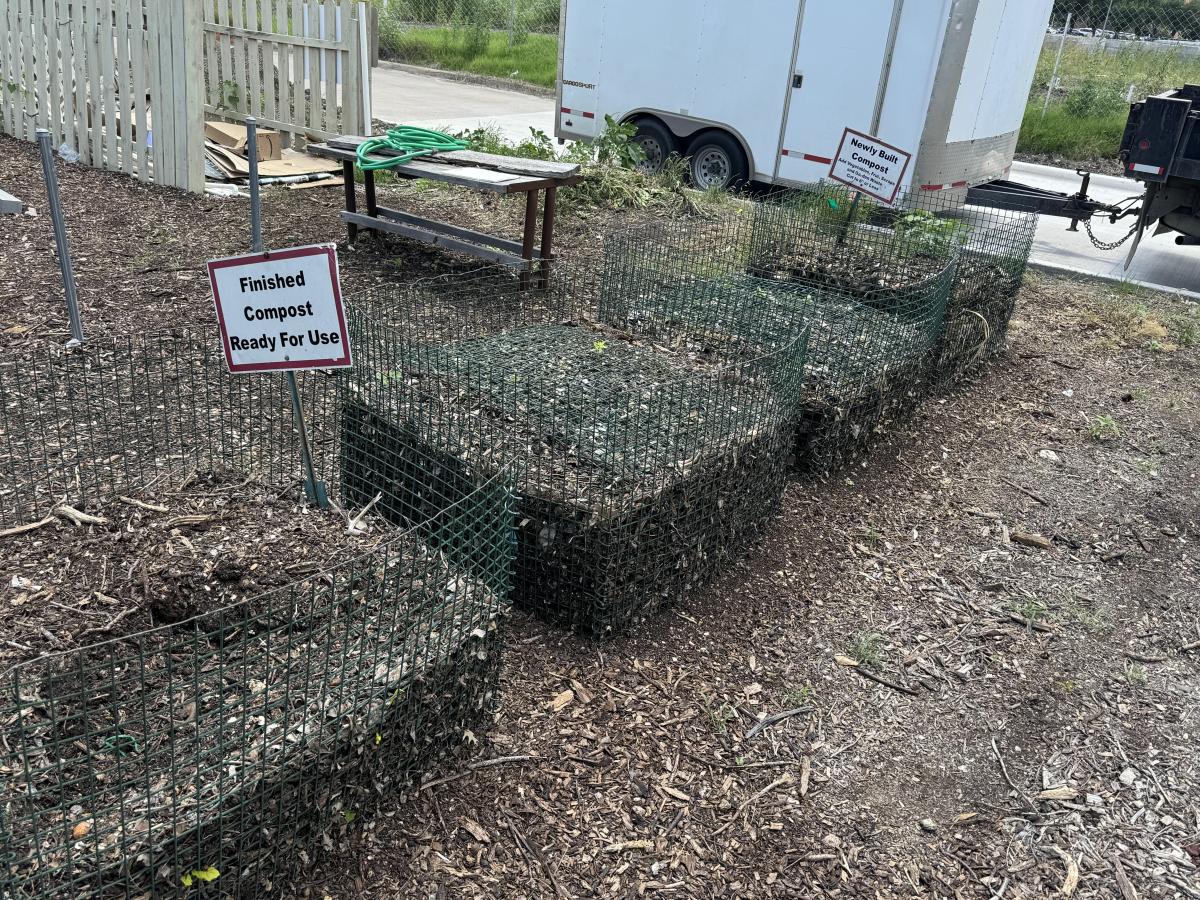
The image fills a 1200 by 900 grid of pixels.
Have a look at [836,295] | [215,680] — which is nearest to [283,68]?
[836,295]

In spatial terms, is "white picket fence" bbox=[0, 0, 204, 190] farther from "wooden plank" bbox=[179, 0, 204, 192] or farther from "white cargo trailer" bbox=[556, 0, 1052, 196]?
"white cargo trailer" bbox=[556, 0, 1052, 196]

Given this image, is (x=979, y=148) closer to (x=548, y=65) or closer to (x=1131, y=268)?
(x=1131, y=268)

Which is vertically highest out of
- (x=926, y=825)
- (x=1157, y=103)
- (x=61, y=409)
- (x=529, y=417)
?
(x=1157, y=103)

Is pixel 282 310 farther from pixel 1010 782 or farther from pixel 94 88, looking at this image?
pixel 94 88

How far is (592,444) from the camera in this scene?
3674mm

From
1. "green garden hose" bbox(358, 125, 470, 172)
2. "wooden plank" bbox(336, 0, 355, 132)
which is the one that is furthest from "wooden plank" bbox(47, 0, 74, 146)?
"green garden hose" bbox(358, 125, 470, 172)

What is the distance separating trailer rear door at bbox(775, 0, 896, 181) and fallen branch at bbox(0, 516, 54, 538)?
27.4 feet

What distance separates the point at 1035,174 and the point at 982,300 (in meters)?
9.94

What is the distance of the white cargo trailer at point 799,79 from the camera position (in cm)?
903

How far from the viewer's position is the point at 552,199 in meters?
6.82

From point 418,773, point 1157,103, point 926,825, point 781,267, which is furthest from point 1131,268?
point 418,773

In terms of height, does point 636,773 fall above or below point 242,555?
below

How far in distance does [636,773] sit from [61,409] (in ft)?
10.0

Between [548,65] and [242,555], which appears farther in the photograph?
[548,65]
